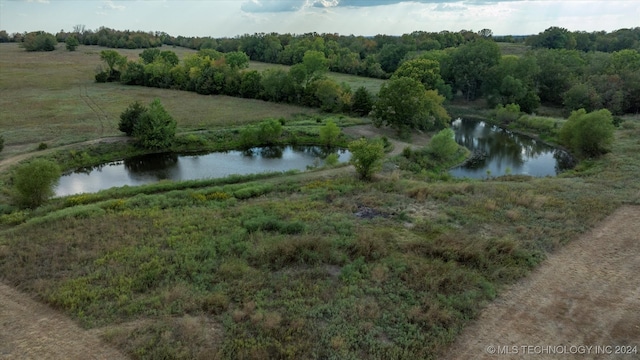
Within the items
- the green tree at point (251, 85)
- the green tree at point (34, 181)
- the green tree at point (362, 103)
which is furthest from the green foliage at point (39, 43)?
the green tree at point (34, 181)

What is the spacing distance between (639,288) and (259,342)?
52.7ft

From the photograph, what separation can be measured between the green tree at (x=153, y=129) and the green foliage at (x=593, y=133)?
43923mm

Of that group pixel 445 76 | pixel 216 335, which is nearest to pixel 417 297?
pixel 216 335

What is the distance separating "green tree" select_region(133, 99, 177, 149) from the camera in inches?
1868

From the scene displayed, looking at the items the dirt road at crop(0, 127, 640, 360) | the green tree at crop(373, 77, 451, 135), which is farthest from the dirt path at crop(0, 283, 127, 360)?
the green tree at crop(373, 77, 451, 135)

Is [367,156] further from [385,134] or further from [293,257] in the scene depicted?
[385,134]

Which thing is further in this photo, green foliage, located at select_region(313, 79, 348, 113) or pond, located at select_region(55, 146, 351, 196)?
green foliage, located at select_region(313, 79, 348, 113)

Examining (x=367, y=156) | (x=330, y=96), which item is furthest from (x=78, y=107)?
(x=367, y=156)

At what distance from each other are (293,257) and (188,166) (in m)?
27.5

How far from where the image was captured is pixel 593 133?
140ft

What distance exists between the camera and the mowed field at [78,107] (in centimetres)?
5025

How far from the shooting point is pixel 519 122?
204 ft

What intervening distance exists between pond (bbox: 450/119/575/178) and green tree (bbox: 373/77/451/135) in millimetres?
6074

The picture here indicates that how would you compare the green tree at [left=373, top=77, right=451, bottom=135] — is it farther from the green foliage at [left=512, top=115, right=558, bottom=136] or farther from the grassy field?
the grassy field
